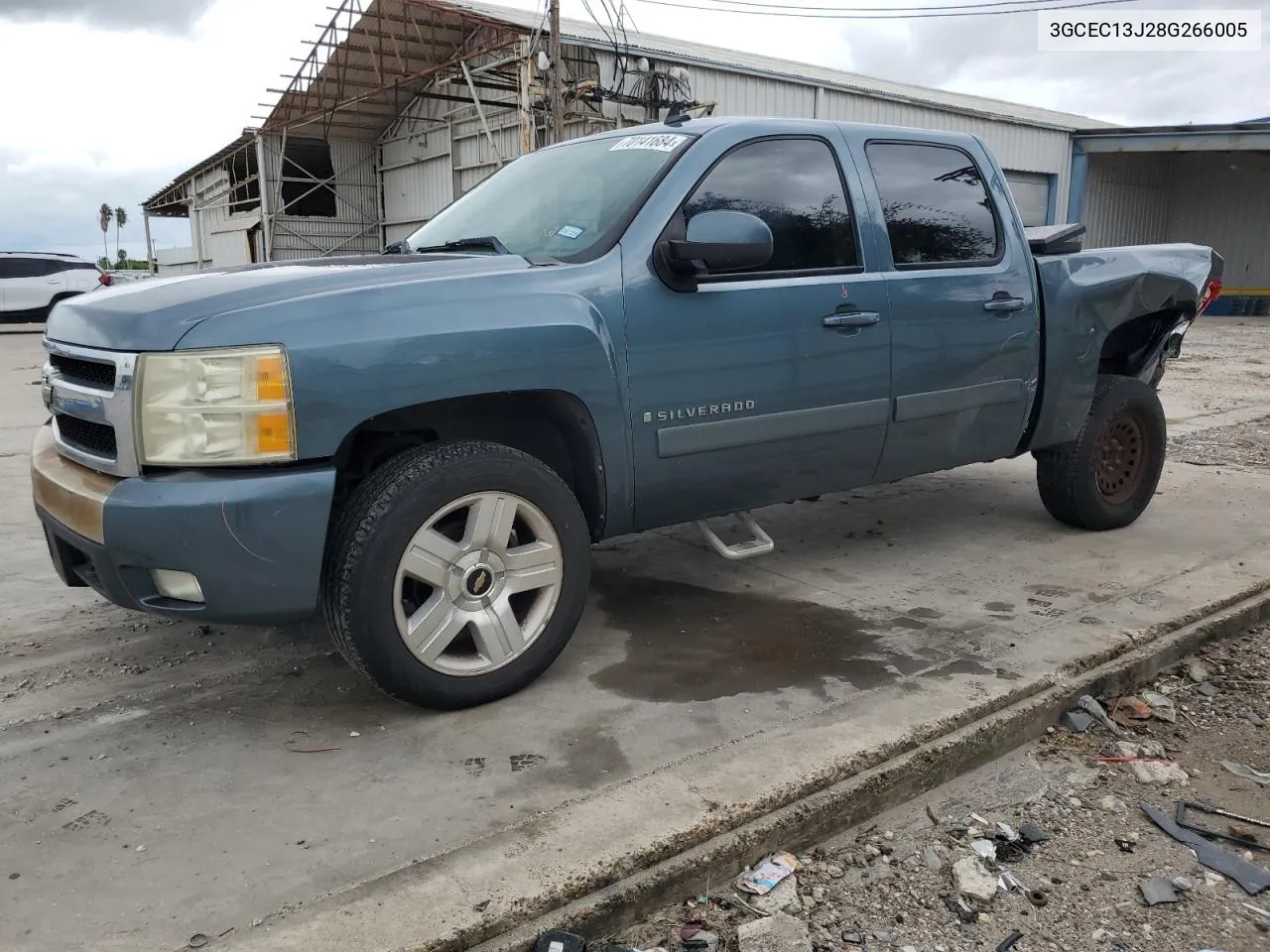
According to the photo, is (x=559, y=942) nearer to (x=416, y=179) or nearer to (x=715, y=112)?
(x=715, y=112)

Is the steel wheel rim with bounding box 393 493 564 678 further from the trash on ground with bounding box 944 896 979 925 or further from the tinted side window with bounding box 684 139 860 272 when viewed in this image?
the trash on ground with bounding box 944 896 979 925

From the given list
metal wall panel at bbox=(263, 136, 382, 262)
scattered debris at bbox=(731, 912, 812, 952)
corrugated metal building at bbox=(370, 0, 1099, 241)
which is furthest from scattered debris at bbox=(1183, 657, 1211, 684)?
metal wall panel at bbox=(263, 136, 382, 262)

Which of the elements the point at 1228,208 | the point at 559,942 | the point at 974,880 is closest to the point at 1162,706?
the point at 974,880

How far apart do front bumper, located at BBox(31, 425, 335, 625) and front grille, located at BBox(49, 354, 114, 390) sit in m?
0.27

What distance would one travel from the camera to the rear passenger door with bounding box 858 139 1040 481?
4062 millimetres

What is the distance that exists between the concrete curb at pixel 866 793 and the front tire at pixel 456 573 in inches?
38.2

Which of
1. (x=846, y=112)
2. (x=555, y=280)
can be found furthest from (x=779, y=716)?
(x=846, y=112)

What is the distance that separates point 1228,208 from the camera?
93.8ft

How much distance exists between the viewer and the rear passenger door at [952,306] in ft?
13.3

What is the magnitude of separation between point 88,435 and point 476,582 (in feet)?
4.00

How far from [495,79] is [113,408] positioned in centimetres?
1886

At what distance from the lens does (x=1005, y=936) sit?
2289mm

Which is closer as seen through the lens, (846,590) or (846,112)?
(846,590)

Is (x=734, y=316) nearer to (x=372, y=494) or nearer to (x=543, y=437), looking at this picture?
(x=543, y=437)
